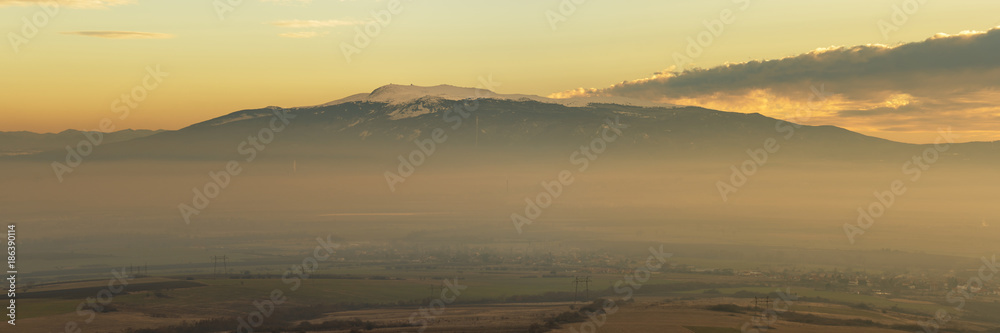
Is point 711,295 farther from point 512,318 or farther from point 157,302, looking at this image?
point 157,302

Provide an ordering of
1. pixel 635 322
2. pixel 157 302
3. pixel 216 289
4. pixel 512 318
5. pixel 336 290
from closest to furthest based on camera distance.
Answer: pixel 635 322 → pixel 512 318 → pixel 157 302 → pixel 216 289 → pixel 336 290

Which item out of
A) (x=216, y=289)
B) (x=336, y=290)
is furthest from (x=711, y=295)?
(x=216, y=289)

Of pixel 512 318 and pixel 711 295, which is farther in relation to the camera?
pixel 711 295

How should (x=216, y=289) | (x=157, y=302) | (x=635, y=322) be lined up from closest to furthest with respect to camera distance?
(x=635, y=322) → (x=157, y=302) → (x=216, y=289)

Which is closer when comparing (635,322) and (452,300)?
(635,322)

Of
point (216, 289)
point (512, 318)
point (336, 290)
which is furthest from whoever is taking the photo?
point (336, 290)

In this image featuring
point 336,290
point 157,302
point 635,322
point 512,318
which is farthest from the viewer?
point 336,290

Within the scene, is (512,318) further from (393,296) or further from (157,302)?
(157,302)

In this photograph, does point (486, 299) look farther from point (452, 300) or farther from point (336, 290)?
point (336, 290)

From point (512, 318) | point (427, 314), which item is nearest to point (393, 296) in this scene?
point (427, 314)
